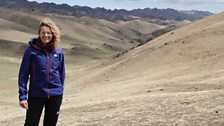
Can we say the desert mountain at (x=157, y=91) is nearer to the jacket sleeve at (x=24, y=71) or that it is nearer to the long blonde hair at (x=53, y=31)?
the long blonde hair at (x=53, y=31)

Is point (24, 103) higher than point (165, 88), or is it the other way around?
point (24, 103)

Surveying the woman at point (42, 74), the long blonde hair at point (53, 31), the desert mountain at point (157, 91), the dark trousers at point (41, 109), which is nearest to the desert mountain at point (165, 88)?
the desert mountain at point (157, 91)

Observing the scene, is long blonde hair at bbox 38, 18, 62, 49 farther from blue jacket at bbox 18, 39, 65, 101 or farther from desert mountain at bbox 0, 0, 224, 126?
desert mountain at bbox 0, 0, 224, 126

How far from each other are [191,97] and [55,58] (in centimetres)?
673

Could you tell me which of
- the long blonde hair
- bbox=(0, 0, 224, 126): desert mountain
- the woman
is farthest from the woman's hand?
bbox=(0, 0, 224, 126): desert mountain

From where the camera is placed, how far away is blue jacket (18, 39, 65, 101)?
6.10 m

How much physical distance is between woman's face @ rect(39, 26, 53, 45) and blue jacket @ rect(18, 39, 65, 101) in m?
0.12

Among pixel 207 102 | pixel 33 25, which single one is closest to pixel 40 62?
pixel 207 102

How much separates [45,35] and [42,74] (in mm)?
468

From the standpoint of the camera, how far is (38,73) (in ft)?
20.1

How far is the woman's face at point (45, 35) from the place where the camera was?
6148 millimetres

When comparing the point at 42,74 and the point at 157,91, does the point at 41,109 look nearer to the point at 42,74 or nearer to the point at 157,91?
the point at 42,74

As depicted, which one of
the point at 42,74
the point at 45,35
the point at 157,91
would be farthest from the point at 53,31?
the point at 157,91

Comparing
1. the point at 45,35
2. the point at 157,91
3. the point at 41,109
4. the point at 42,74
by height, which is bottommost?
the point at 157,91
